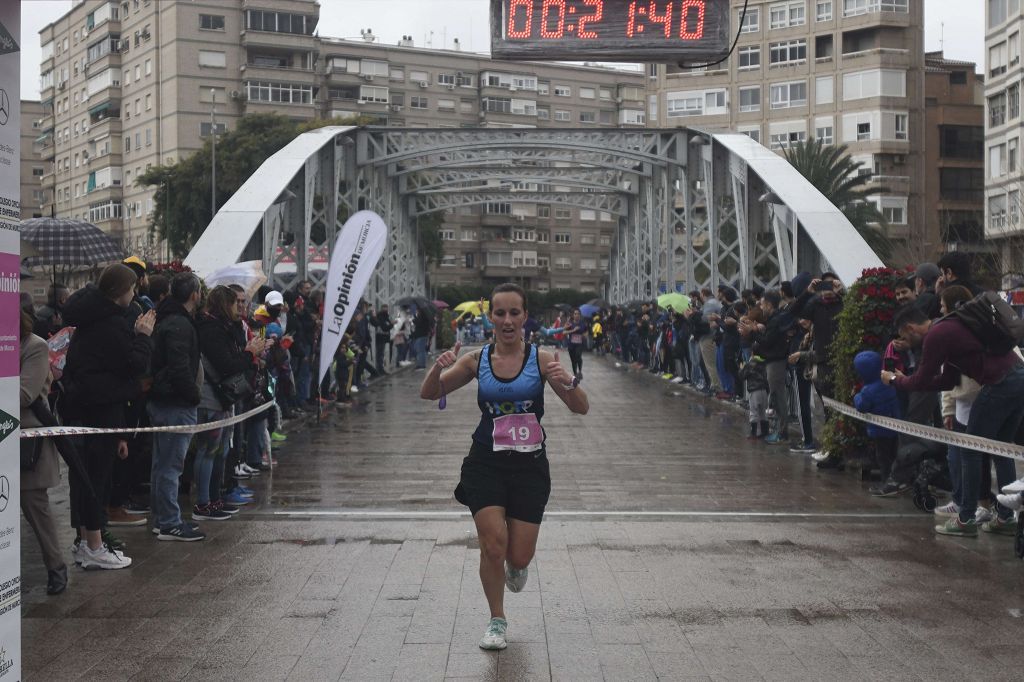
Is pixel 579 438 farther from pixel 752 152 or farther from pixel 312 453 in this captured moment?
pixel 752 152

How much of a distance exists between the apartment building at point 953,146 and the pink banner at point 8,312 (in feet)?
232

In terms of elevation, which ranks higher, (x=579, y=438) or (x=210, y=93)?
(x=210, y=93)

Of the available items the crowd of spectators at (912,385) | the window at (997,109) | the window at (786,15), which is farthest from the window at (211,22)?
the crowd of spectators at (912,385)

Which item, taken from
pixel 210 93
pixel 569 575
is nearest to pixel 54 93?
pixel 210 93

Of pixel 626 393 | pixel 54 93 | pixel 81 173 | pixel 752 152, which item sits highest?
pixel 54 93

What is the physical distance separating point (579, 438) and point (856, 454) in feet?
14.9

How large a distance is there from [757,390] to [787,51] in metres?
64.9

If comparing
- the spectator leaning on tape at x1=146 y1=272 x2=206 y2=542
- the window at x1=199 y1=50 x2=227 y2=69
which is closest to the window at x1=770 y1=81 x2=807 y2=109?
the window at x1=199 y1=50 x2=227 y2=69

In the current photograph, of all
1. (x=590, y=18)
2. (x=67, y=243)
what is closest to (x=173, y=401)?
(x=590, y=18)

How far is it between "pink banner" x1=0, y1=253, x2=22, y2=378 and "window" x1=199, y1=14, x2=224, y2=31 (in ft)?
284

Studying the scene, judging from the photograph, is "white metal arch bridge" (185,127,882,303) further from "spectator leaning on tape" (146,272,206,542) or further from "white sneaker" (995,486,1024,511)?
"white sneaker" (995,486,1024,511)

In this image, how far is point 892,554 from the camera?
8180 millimetres

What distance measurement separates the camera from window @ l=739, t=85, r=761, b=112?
255 ft

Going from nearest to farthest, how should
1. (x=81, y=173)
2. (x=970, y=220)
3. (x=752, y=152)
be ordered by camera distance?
1. (x=752, y=152)
2. (x=970, y=220)
3. (x=81, y=173)
